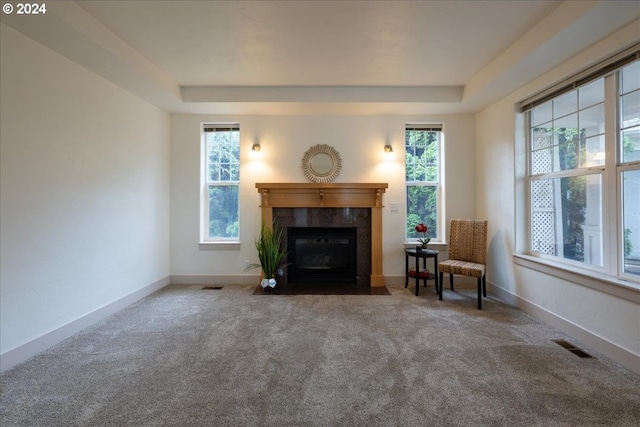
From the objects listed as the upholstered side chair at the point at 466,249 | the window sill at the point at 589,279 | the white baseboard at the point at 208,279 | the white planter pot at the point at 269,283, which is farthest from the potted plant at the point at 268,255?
the window sill at the point at 589,279

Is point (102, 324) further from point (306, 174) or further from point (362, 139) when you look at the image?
point (362, 139)

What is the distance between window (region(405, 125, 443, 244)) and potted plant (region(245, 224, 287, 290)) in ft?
6.58

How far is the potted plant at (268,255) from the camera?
3.95 m

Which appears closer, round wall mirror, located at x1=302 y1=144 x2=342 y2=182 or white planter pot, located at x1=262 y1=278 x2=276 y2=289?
white planter pot, located at x1=262 y1=278 x2=276 y2=289

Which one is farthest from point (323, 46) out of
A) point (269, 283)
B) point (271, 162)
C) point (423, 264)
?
point (423, 264)

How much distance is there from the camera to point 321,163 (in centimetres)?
424

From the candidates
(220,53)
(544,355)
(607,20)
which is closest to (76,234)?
(220,53)

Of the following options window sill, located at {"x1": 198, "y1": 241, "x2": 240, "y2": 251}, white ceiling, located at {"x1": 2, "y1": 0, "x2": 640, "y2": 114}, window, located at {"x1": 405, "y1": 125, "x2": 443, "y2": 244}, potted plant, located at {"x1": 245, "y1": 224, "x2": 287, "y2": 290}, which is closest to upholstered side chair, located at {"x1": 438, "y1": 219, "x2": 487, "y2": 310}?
window, located at {"x1": 405, "y1": 125, "x2": 443, "y2": 244}

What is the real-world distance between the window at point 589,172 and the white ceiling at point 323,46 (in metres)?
0.41

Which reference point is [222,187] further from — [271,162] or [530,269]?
[530,269]

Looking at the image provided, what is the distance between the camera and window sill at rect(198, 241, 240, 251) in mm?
4215

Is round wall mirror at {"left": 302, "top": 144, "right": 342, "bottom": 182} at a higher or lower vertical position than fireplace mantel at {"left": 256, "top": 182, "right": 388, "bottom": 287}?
higher

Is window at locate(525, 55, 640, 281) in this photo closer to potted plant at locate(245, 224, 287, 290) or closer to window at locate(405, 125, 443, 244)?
window at locate(405, 125, 443, 244)

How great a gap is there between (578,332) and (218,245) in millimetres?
4187
